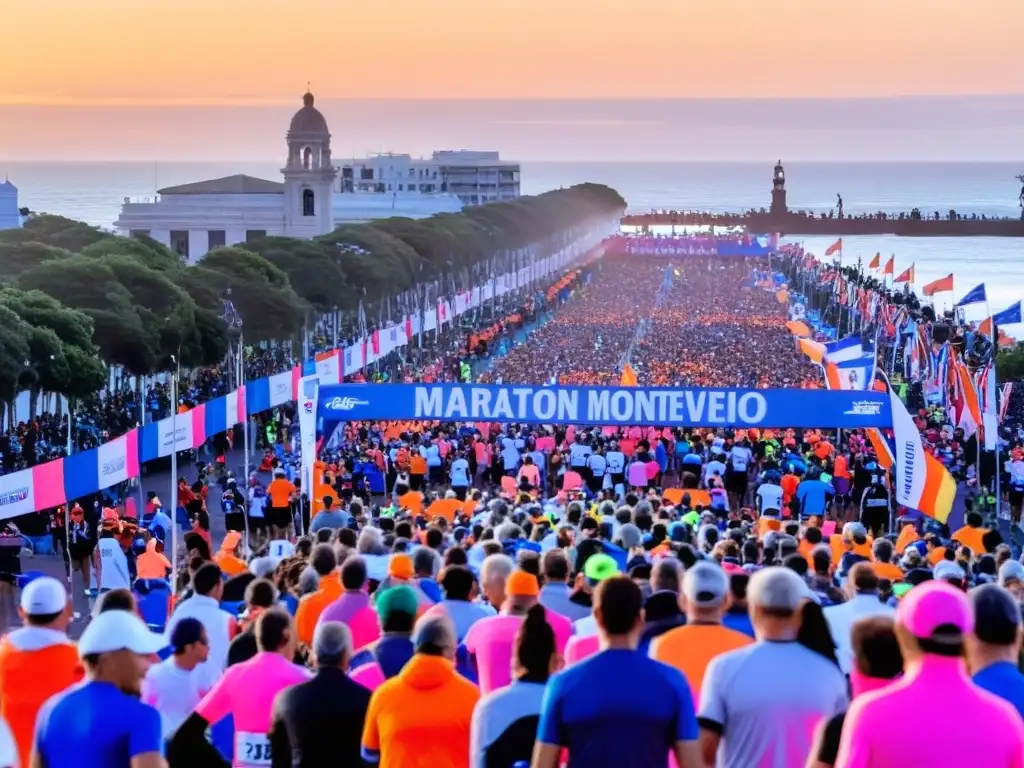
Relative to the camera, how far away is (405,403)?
25609mm

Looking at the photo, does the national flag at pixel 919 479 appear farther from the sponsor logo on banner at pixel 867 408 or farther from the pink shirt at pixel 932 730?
the pink shirt at pixel 932 730

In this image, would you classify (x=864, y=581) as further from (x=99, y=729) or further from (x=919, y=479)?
(x=919, y=479)

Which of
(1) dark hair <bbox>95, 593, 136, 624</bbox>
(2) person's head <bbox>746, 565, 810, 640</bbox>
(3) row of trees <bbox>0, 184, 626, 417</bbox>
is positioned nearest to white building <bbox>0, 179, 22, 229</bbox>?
(3) row of trees <bbox>0, 184, 626, 417</bbox>

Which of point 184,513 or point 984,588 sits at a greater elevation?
point 984,588

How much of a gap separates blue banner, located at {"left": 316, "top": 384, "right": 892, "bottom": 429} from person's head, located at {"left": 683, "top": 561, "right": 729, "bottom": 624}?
17.4m

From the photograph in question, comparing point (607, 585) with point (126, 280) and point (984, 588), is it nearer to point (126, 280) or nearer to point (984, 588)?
point (984, 588)

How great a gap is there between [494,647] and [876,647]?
204 centimetres

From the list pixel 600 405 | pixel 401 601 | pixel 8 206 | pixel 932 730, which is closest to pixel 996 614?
pixel 932 730

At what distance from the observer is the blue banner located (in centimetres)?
2520

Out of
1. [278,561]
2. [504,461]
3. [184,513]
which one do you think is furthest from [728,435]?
[278,561]

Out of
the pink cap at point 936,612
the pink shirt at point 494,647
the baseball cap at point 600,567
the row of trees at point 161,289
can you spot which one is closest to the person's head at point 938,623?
the pink cap at point 936,612

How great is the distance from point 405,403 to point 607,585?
19133 mm

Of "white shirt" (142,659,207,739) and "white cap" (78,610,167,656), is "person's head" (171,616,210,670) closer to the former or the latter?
"white shirt" (142,659,207,739)

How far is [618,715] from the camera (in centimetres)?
629
